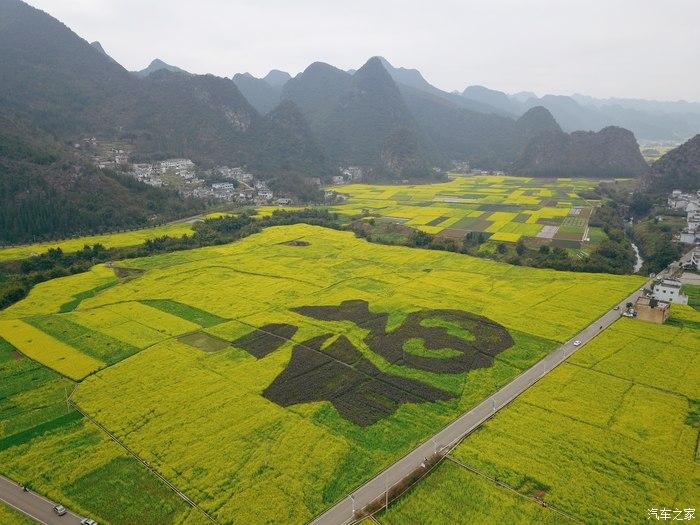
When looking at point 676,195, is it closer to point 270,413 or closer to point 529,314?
point 529,314

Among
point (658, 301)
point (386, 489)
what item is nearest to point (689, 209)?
point (658, 301)

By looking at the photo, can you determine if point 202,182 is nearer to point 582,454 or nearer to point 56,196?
point 56,196

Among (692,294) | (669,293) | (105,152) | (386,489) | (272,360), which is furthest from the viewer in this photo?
(105,152)

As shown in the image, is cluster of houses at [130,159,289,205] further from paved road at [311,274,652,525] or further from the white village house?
paved road at [311,274,652,525]

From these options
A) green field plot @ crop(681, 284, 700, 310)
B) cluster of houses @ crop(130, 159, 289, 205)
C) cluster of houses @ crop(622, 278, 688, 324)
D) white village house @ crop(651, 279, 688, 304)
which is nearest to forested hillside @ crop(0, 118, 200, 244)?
cluster of houses @ crop(130, 159, 289, 205)

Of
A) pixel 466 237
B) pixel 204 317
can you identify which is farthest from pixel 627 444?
pixel 466 237

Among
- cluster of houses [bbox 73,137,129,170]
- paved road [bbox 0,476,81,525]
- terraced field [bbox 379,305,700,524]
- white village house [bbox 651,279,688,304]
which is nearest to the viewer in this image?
paved road [bbox 0,476,81,525]

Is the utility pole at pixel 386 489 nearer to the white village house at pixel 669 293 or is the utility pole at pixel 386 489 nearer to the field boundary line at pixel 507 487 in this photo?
the field boundary line at pixel 507 487
